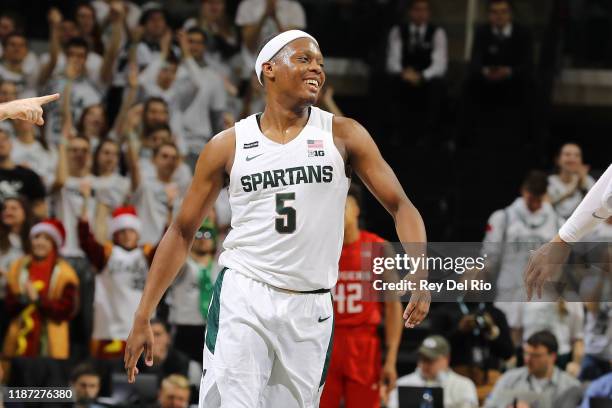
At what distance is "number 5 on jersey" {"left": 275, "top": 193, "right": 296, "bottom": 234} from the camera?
6.15m

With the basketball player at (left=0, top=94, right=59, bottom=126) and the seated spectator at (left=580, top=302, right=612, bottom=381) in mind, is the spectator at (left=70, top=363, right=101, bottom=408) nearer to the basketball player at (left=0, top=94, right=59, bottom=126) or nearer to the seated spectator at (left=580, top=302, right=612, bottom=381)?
the basketball player at (left=0, top=94, right=59, bottom=126)

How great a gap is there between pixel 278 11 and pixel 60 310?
15.6 feet

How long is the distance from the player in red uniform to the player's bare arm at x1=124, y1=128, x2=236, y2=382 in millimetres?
2837

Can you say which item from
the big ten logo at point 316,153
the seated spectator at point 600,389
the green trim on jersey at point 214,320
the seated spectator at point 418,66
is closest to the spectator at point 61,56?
the seated spectator at point 418,66

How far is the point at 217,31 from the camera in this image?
13.6m

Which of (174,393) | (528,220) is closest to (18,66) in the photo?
(174,393)

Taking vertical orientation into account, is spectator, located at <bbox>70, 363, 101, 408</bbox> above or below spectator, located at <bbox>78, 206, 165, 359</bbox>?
below

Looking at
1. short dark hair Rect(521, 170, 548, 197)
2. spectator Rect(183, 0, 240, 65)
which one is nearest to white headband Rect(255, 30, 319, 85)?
short dark hair Rect(521, 170, 548, 197)

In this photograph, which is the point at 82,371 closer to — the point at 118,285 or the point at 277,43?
the point at 118,285

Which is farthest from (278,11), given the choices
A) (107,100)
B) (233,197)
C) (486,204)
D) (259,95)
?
(233,197)

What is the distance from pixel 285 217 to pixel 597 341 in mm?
4785

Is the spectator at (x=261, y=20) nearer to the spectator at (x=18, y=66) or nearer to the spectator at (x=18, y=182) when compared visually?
the spectator at (x=18, y=66)

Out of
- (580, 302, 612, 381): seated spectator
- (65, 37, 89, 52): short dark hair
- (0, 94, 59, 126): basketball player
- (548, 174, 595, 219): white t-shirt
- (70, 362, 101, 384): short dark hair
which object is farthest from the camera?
(65, 37, 89, 52): short dark hair

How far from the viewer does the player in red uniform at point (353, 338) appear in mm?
9172
